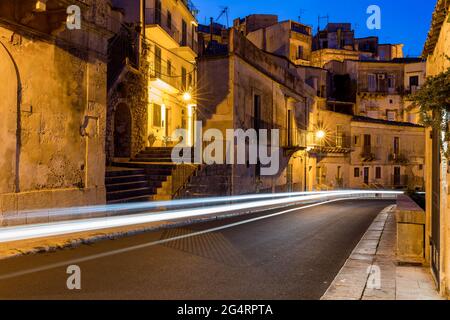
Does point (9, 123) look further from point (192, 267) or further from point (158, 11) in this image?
point (158, 11)

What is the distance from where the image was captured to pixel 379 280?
5.98 m

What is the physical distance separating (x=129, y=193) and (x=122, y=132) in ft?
23.0

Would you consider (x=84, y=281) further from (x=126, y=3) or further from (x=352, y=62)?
(x=352, y=62)

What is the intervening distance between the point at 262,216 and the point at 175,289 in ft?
29.8

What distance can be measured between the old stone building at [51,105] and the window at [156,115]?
1175 cm

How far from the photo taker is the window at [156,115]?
24844mm

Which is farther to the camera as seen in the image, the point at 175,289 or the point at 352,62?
the point at 352,62

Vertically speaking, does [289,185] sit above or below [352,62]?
below

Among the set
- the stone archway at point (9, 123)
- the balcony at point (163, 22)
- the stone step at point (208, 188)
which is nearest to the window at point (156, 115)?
the balcony at point (163, 22)

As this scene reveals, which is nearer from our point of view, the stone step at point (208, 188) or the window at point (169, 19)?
the stone step at point (208, 188)

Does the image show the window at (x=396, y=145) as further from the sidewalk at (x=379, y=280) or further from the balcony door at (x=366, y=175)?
the sidewalk at (x=379, y=280)
